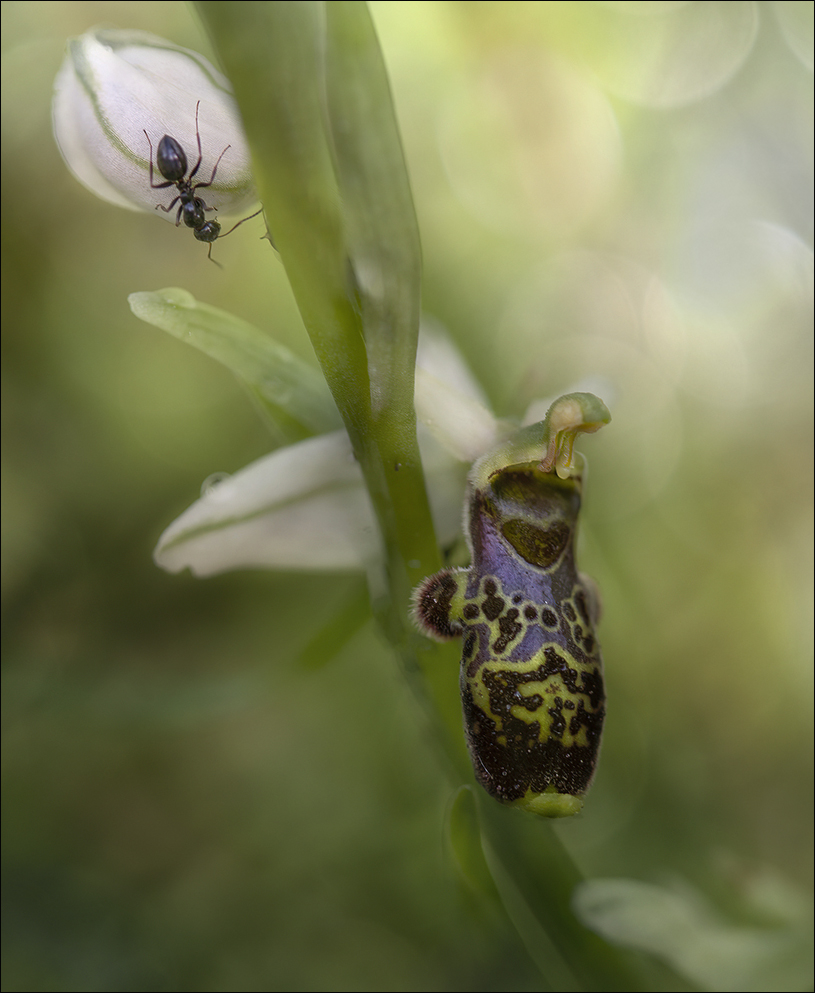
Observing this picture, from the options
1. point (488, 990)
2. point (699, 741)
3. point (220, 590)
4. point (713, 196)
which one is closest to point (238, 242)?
point (220, 590)

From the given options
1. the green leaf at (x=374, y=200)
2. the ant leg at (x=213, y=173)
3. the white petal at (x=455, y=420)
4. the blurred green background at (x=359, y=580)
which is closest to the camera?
the green leaf at (x=374, y=200)

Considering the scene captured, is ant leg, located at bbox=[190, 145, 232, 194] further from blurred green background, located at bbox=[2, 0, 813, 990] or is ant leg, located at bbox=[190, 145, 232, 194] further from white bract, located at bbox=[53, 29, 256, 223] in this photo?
blurred green background, located at bbox=[2, 0, 813, 990]

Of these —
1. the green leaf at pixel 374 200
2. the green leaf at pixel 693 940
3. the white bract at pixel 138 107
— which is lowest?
the green leaf at pixel 693 940

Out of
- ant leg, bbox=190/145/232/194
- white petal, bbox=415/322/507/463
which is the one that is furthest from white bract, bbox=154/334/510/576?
ant leg, bbox=190/145/232/194

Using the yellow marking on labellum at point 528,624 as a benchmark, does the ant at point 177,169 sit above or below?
above

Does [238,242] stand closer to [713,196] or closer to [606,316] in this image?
[606,316]

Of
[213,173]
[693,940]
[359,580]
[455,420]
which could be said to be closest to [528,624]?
[455,420]

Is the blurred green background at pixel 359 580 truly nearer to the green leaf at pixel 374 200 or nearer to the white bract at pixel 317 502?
the white bract at pixel 317 502

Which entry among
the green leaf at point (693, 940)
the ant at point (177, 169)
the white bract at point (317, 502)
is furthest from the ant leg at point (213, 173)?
the green leaf at point (693, 940)
